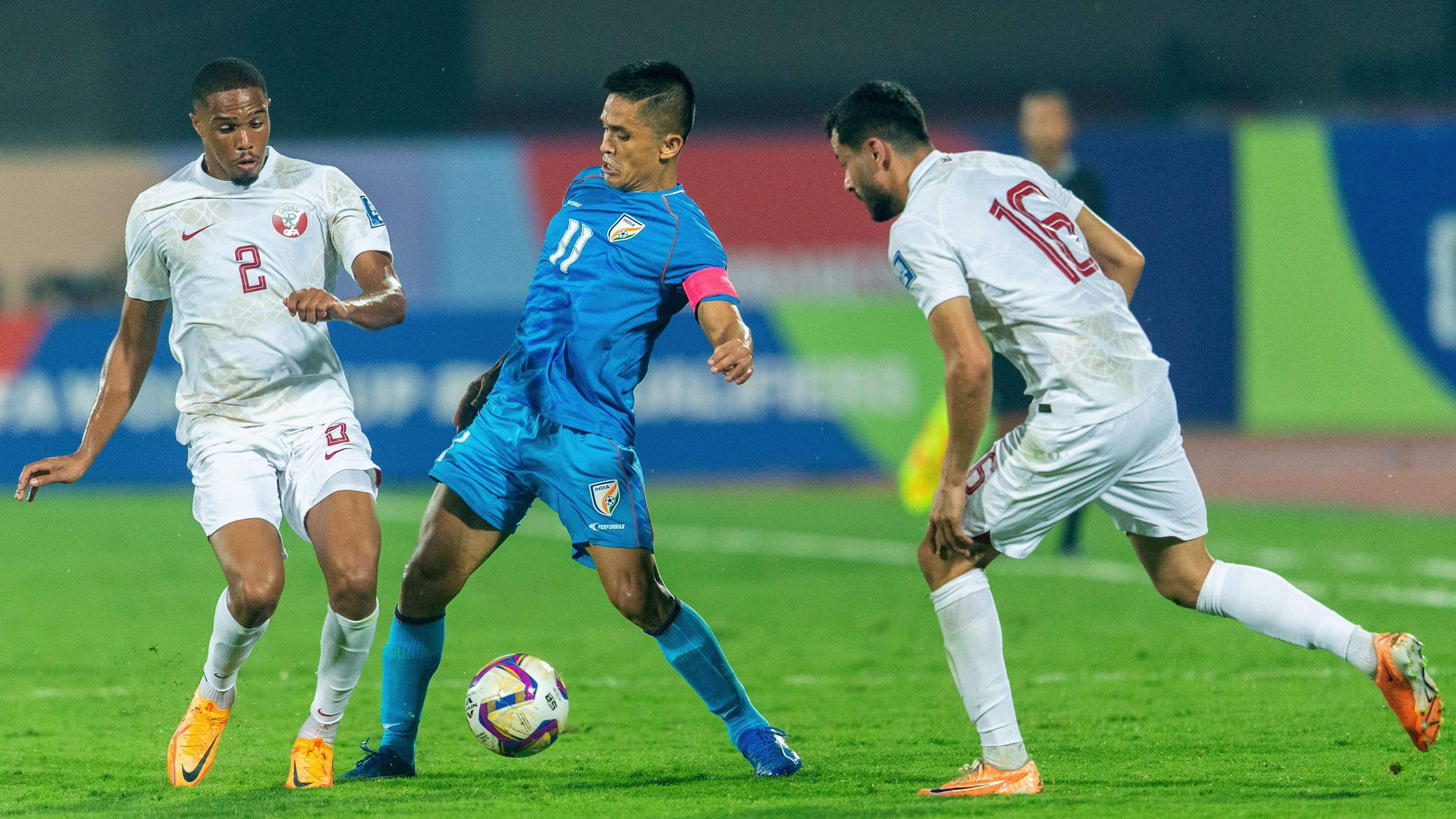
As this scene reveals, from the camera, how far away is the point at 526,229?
16297 millimetres

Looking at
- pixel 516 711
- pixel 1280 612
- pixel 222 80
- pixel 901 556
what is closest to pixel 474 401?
pixel 516 711

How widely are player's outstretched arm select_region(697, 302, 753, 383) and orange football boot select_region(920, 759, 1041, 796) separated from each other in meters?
1.21

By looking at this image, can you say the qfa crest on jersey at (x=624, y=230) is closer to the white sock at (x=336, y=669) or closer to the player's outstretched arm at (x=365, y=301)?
the player's outstretched arm at (x=365, y=301)

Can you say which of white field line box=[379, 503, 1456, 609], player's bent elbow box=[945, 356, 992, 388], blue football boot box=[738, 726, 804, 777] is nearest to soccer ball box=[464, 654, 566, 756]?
blue football boot box=[738, 726, 804, 777]

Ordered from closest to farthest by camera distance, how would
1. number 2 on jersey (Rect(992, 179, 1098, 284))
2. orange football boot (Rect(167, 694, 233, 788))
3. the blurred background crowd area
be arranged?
number 2 on jersey (Rect(992, 179, 1098, 284))
orange football boot (Rect(167, 694, 233, 788))
the blurred background crowd area

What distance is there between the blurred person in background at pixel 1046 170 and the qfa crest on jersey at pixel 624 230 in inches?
142

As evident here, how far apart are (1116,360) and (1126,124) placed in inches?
522

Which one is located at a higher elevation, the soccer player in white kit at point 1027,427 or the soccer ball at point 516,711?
the soccer player in white kit at point 1027,427

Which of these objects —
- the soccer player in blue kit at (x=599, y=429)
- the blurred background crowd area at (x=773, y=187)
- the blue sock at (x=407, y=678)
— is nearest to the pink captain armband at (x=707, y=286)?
the soccer player in blue kit at (x=599, y=429)

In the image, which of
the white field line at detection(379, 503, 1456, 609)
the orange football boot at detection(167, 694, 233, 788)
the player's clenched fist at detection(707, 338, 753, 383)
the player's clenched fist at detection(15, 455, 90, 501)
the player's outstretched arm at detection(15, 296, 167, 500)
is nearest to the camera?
the player's clenched fist at detection(707, 338, 753, 383)

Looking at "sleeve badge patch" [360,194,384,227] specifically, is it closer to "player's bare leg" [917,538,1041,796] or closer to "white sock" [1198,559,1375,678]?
"player's bare leg" [917,538,1041,796]

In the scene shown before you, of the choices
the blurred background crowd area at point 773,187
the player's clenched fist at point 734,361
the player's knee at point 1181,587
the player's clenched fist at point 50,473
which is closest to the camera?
the player's clenched fist at point 734,361

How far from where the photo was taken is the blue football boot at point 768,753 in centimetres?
491

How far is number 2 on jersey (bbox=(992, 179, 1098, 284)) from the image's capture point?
179 inches
